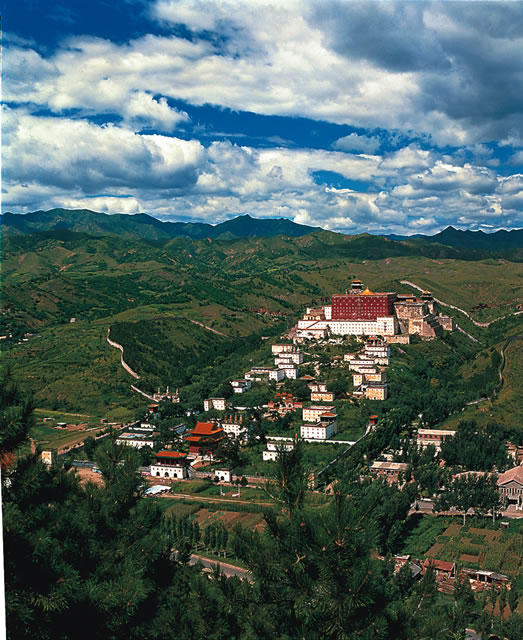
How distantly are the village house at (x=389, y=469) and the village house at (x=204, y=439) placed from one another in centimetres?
1107

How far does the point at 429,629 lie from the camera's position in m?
5.91

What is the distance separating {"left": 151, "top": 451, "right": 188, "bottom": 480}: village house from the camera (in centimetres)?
3819

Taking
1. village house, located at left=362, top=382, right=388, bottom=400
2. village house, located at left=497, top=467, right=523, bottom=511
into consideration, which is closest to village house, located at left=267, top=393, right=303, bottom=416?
village house, located at left=362, top=382, right=388, bottom=400

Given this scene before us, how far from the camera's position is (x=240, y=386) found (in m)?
51.1

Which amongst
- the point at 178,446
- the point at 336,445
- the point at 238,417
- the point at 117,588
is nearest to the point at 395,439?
the point at 336,445

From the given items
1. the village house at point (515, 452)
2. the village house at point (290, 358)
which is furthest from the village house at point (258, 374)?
the village house at point (515, 452)

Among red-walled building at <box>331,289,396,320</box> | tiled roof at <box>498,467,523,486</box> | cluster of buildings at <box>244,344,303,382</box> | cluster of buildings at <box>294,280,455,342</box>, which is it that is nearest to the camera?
tiled roof at <box>498,467,523,486</box>

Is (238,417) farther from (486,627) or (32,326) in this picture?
(32,326)

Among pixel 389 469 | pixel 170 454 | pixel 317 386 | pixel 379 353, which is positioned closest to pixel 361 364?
pixel 379 353

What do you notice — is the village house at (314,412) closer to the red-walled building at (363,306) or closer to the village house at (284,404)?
the village house at (284,404)

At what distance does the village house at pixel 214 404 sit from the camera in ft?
159

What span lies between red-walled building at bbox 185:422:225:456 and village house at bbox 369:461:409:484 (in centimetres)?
1112

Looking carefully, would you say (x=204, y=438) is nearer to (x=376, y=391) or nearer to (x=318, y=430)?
(x=318, y=430)

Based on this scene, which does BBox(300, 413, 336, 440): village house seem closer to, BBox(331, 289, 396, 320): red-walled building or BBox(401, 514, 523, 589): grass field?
BBox(401, 514, 523, 589): grass field
